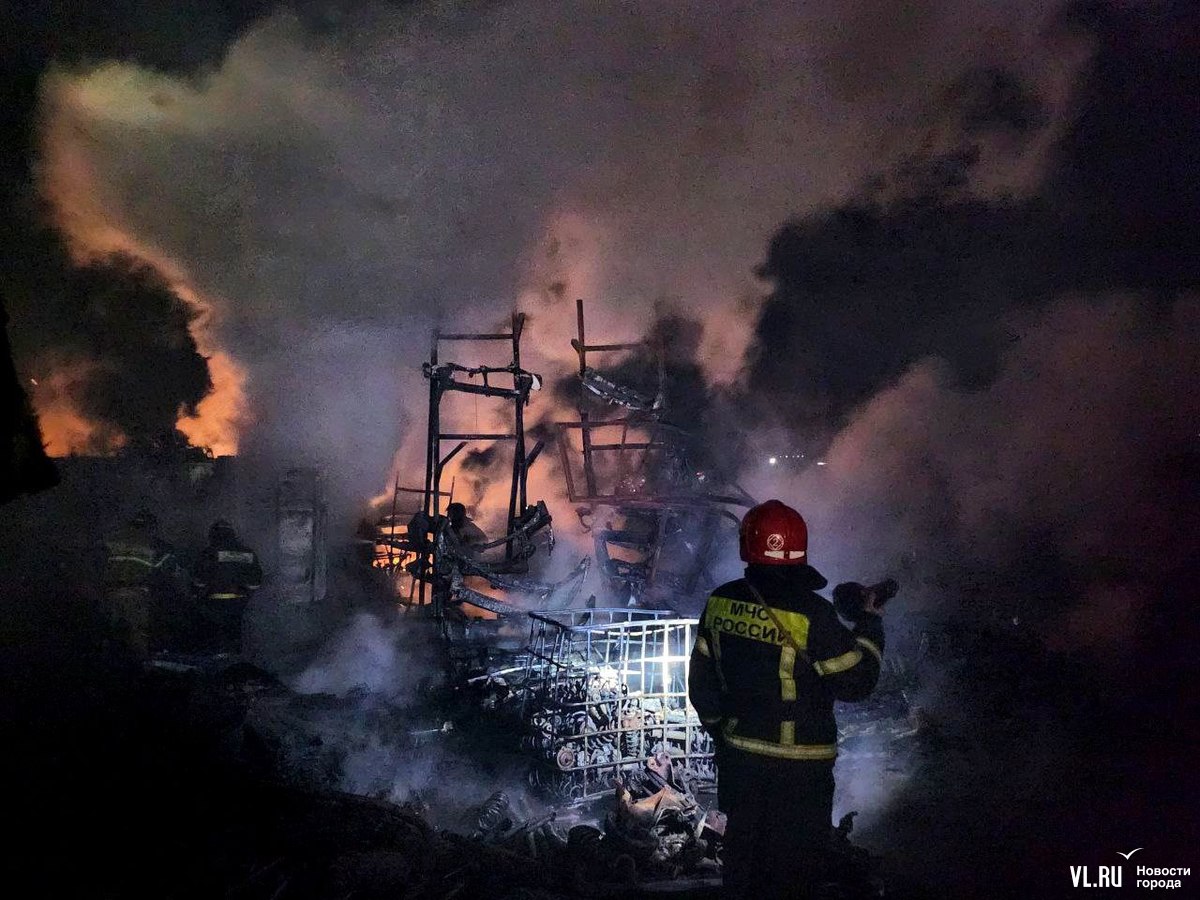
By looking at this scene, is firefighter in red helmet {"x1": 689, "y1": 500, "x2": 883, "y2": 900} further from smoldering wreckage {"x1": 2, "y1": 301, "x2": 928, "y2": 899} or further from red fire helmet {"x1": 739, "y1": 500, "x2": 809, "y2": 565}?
smoldering wreckage {"x1": 2, "y1": 301, "x2": 928, "y2": 899}

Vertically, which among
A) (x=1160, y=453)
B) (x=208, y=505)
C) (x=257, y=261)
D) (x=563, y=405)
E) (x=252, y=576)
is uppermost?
(x=257, y=261)

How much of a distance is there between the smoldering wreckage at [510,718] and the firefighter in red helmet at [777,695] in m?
0.49

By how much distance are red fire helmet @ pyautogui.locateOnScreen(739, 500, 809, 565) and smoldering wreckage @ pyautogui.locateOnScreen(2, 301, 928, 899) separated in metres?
0.49

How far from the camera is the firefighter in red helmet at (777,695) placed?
3844 millimetres

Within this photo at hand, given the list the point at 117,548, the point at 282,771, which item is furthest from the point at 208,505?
the point at 282,771

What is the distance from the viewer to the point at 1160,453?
14438mm

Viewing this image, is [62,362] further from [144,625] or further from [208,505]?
[144,625]

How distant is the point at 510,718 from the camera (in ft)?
29.2

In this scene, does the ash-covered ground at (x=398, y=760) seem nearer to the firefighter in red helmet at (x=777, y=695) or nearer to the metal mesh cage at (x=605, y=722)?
the metal mesh cage at (x=605, y=722)

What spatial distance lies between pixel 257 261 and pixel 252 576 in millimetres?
9382

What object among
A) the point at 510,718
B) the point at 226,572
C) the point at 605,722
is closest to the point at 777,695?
the point at 605,722

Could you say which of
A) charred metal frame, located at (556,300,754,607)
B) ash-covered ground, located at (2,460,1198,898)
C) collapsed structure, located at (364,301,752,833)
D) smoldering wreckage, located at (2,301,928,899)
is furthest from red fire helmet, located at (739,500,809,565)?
charred metal frame, located at (556,300,754,607)

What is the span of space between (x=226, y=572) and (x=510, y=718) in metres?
4.37

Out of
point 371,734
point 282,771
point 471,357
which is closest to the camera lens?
point 282,771
